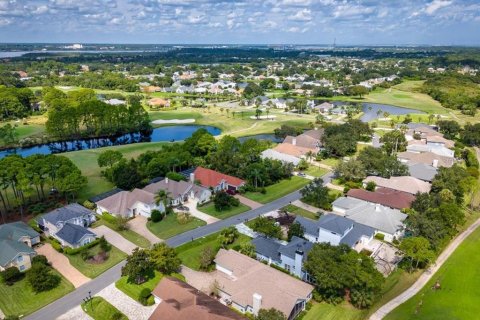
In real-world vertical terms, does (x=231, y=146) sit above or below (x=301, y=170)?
above

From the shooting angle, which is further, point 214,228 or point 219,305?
point 214,228

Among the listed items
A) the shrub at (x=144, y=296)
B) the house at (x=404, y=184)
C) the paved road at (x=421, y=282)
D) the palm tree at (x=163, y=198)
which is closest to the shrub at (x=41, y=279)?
the shrub at (x=144, y=296)

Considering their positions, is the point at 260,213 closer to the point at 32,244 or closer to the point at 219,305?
the point at 219,305

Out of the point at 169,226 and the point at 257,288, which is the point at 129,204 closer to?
the point at 169,226

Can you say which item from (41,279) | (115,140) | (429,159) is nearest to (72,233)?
(41,279)

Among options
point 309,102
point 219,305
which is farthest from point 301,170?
point 309,102

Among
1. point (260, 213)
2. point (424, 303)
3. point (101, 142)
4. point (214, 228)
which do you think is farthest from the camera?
point (101, 142)
